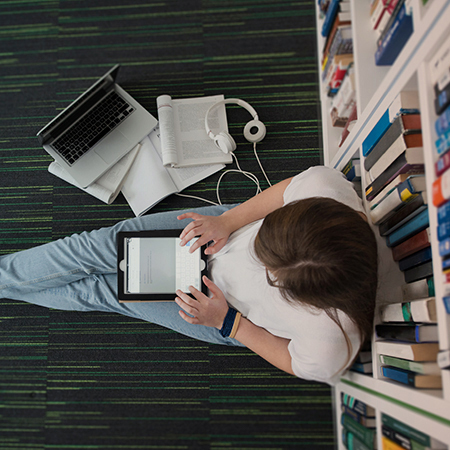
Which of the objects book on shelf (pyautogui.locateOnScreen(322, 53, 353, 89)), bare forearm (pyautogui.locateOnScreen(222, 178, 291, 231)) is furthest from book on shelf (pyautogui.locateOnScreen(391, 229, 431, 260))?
book on shelf (pyautogui.locateOnScreen(322, 53, 353, 89))

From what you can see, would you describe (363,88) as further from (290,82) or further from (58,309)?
(58,309)

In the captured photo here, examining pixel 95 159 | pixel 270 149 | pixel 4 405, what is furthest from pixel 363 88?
pixel 4 405

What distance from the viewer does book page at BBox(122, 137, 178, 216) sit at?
4.38 feet

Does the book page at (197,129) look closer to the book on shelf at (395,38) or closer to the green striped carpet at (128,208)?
the green striped carpet at (128,208)

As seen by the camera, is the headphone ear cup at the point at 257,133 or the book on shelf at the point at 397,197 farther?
the headphone ear cup at the point at 257,133

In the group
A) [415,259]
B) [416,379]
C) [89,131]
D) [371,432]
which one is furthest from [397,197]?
[89,131]

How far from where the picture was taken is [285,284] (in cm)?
70

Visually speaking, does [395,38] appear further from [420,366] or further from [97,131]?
[97,131]

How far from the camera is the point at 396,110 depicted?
27.9 inches

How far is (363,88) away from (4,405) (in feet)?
5.45

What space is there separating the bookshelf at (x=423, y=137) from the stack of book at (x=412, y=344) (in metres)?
0.02

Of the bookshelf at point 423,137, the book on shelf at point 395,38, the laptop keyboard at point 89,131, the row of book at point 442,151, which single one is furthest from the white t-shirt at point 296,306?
the laptop keyboard at point 89,131

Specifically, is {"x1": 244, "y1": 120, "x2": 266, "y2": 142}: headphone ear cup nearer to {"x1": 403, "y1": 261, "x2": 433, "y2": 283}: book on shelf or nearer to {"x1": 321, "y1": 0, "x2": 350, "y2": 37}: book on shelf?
{"x1": 321, "y1": 0, "x2": 350, "y2": 37}: book on shelf

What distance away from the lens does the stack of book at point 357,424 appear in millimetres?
879
